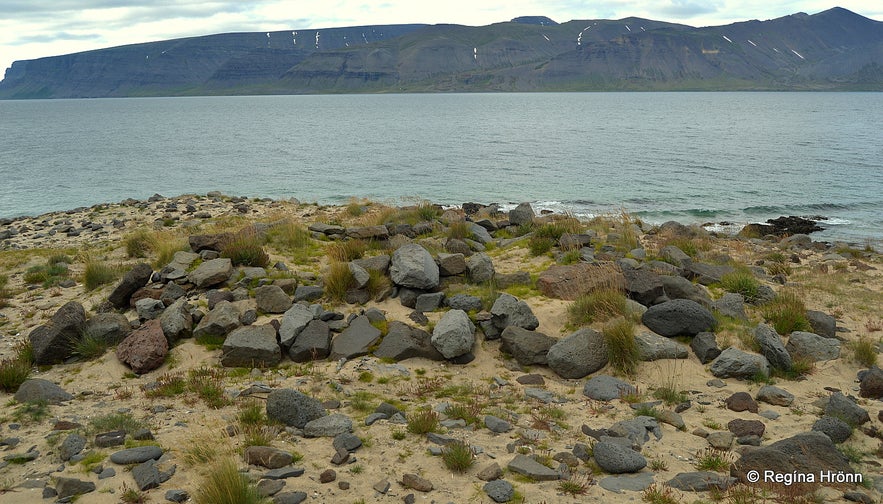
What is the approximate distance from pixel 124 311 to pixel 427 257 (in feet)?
20.1

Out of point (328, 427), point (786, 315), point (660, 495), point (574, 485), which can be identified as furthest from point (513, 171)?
point (660, 495)

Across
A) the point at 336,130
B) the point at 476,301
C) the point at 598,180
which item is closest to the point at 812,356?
the point at 476,301

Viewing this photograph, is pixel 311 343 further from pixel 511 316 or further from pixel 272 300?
pixel 511 316

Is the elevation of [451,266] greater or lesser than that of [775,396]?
greater

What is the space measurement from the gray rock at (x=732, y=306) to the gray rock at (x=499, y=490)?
723 cm

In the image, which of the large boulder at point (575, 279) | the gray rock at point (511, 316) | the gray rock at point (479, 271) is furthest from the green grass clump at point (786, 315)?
the gray rock at point (479, 271)

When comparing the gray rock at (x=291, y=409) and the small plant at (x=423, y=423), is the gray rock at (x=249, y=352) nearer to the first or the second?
the gray rock at (x=291, y=409)

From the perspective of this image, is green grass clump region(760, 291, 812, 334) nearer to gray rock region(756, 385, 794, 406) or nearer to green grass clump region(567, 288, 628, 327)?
gray rock region(756, 385, 794, 406)

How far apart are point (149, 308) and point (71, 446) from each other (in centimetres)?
472

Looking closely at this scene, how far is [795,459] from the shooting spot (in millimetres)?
6762

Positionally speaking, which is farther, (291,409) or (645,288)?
(645,288)

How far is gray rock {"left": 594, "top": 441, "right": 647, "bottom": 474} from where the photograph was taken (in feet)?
22.6

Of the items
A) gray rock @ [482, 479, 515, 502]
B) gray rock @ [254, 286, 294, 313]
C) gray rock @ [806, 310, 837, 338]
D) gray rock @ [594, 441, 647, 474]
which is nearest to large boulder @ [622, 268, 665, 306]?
gray rock @ [806, 310, 837, 338]

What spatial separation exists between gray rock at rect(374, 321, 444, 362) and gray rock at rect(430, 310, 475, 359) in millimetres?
150
